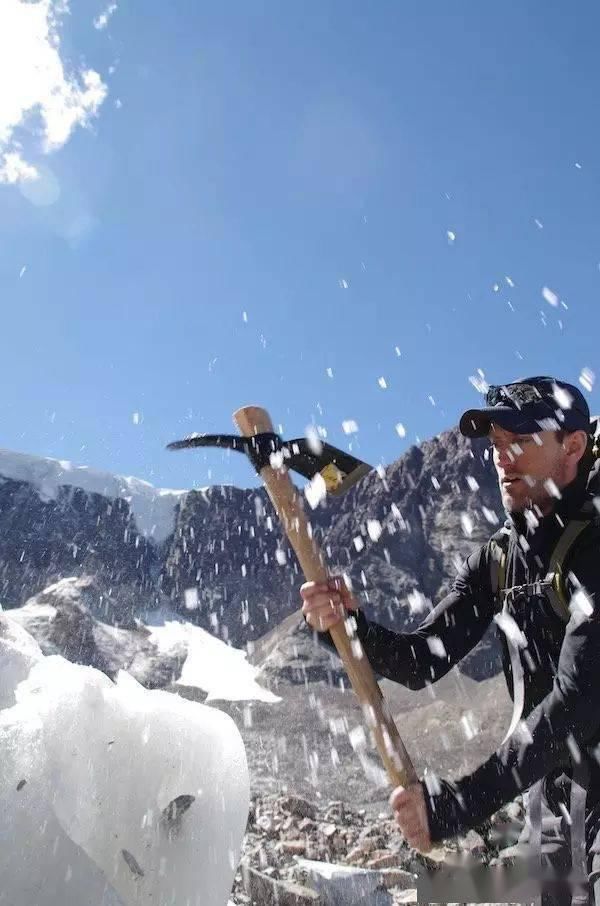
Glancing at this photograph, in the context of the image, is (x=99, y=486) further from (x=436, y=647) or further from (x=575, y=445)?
(x=575, y=445)

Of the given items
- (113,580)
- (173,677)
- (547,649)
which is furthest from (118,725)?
Answer: (113,580)

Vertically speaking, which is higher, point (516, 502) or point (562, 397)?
point (562, 397)

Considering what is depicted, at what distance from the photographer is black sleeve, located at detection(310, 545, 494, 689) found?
9.92 ft

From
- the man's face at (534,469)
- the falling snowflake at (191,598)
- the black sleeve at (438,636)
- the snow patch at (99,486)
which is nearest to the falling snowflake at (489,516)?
the falling snowflake at (191,598)

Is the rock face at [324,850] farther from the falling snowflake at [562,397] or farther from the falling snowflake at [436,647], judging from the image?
the falling snowflake at [562,397]

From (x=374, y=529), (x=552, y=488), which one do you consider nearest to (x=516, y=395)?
(x=552, y=488)

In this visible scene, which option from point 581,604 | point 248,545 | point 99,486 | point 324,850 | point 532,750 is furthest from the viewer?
point 99,486

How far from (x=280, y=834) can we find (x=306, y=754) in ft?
91.6

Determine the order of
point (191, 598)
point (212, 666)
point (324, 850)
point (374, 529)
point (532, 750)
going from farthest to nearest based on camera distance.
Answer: point (191, 598), point (374, 529), point (212, 666), point (324, 850), point (532, 750)

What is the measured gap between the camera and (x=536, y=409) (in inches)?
113

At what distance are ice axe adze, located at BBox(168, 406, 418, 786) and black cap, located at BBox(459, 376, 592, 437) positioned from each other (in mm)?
704

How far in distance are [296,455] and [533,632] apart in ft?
4.31

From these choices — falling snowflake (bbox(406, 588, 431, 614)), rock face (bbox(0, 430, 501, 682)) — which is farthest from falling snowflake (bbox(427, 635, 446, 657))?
falling snowflake (bbox(406, 588, 431, 614))

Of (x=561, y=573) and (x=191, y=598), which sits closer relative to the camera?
(x=561, y=573)
